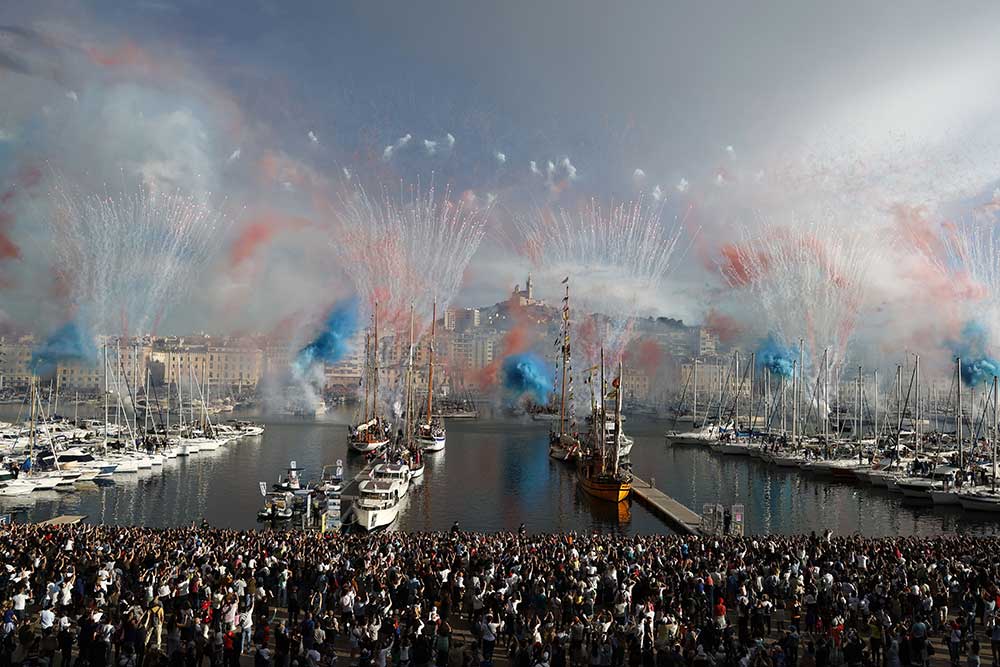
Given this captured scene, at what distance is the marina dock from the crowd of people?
10572mm

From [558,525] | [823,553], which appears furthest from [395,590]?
[558,525]

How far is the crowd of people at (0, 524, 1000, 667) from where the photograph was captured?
1404cm

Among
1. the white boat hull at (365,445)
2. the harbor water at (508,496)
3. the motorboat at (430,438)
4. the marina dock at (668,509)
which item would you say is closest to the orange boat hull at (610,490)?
the harbor water at (508,496)

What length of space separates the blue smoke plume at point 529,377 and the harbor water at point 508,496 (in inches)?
2547

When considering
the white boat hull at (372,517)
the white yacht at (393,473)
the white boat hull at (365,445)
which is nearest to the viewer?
the white boat hull at (372,517)

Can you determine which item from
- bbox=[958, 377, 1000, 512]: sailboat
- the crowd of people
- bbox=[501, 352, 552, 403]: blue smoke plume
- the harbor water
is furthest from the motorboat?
bbox=[501, 352, 552, 403]: blue smoke plume

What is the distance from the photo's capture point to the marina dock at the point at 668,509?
1454 inches

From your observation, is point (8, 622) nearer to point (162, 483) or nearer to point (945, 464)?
point (162, 483)

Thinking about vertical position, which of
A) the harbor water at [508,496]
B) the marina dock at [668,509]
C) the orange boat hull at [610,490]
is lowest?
the harbor water at [508,496]

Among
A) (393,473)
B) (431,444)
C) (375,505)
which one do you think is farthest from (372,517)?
(431,444)

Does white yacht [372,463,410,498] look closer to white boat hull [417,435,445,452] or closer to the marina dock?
the marina dock

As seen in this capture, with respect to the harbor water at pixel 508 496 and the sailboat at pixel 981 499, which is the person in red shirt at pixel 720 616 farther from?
the sailboat at pixel 981 499

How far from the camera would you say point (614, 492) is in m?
45.5

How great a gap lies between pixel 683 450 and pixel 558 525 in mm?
50393
